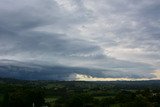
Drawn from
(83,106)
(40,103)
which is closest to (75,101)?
(83,106)

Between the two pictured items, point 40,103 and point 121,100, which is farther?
point 121,100

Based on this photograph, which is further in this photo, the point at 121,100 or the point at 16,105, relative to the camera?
the point at 121,100

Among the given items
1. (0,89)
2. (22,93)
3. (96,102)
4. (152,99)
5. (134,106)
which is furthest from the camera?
(0,89)

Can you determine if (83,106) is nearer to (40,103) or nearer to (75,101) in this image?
(75,101)

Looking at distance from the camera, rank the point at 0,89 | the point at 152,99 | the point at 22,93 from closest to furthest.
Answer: the point at 22,93 < the point at 152,99 < the point at 0,89

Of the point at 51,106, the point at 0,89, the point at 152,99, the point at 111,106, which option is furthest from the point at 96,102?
the point at 0,89

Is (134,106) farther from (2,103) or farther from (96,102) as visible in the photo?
(2,103)

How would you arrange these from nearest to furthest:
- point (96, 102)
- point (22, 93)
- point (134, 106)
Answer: point (134, 106) < point (22, 93) < point (96, 102)

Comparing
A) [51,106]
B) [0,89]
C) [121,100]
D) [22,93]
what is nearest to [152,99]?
[121,100]
